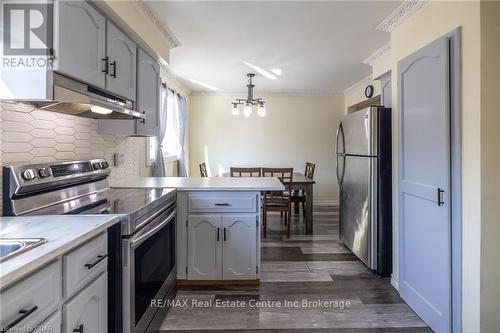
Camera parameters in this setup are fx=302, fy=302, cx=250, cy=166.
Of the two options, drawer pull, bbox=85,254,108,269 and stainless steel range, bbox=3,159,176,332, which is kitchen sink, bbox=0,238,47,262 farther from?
A: stainless steel range, bbox=3,159,176,332

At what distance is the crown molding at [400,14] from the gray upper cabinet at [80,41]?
87.2 inches

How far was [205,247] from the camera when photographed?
2.53 m

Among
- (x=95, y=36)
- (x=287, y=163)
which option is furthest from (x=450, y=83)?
(x=287, y=163)

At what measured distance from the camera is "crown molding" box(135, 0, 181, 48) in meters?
2.45

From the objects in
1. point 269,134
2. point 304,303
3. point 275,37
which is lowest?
point 304,303

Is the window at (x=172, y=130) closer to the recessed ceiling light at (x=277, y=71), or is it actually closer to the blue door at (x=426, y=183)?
the recessed ceiling light at (x=277, y=71)

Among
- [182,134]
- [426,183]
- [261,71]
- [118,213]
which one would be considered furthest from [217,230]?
[182,134]

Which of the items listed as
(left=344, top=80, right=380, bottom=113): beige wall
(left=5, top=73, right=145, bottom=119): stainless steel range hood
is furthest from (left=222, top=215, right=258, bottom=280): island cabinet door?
(left=344, top=80, right=380, bottom=113): beige wall

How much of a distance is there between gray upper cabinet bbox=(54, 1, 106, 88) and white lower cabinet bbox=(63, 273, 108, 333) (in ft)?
3.27

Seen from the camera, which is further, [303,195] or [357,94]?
[357,94]

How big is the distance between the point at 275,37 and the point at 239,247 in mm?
2183

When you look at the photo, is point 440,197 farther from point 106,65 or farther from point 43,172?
point 43,172

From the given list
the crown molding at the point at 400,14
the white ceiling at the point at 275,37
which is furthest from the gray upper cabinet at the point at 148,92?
the crown molding at the point at 400,14

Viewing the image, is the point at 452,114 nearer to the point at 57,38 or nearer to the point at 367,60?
the point at 57,38
